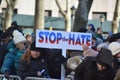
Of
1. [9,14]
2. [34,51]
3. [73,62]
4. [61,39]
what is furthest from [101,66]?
[9,14]

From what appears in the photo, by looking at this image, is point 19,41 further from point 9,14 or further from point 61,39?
point 9,14

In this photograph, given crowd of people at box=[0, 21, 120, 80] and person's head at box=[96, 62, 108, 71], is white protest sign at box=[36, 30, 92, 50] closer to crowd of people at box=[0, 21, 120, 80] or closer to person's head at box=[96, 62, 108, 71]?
crowd of people at box=[0, 21, 120, 80]

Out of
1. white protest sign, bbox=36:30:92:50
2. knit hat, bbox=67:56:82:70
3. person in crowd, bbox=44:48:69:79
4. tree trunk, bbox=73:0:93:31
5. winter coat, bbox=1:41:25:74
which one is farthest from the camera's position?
tree trunk, bbox=73:0:93:31

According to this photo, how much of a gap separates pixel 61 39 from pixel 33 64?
689 mm

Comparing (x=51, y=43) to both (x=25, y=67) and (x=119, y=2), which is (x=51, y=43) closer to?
(x=25, y=67)

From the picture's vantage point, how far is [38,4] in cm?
2364

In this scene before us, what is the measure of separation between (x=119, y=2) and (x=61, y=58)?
25081 mm

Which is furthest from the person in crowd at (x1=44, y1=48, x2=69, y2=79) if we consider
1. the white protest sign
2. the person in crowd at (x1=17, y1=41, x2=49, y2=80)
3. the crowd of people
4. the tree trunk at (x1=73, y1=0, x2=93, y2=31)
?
the tree trunk at (x1=73, y1=0, x2=93, y2=31)

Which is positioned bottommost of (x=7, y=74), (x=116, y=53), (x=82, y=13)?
(x=7, y=74)

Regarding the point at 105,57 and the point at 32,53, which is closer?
the point at 105,57

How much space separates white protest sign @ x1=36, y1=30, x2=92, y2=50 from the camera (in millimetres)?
8391

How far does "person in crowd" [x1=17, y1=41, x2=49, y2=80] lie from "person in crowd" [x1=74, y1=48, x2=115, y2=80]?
142 cm

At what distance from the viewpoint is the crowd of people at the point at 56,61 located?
695 centimetres

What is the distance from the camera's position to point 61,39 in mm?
8445
